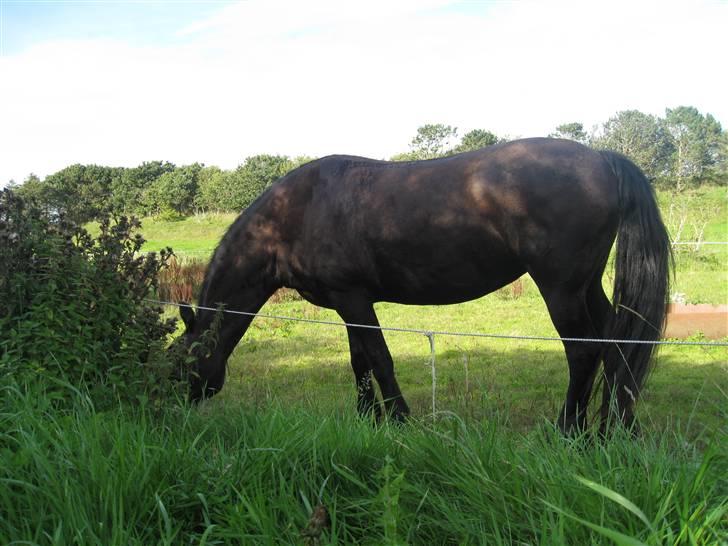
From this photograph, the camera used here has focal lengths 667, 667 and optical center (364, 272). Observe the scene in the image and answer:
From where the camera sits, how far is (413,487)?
93.0 inches

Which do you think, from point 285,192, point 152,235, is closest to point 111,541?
point 285,192

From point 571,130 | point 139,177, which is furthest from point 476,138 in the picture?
point 139,177

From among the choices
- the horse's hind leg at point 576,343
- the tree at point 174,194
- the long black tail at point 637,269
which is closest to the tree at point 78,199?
the horse's hind leg at point 576,343

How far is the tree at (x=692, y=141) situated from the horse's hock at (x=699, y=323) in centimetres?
3264

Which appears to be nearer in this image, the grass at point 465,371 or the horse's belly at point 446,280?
the horse's belly at point 446,280

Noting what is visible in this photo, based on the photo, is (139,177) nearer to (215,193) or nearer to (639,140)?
(215,193)

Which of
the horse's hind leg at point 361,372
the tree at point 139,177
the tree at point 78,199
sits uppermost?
the tree at point 139,177

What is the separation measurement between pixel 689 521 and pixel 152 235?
31.4 metres

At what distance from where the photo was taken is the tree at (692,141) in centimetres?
4456

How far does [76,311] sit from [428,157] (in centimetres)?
4394

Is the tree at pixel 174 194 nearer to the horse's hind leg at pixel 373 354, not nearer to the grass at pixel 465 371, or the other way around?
the grass at pixel 465 371

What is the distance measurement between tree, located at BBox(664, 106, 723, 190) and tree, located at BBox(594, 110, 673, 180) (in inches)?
35.3

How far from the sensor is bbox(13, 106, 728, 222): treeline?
41406 mm

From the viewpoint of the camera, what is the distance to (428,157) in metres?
46.2
